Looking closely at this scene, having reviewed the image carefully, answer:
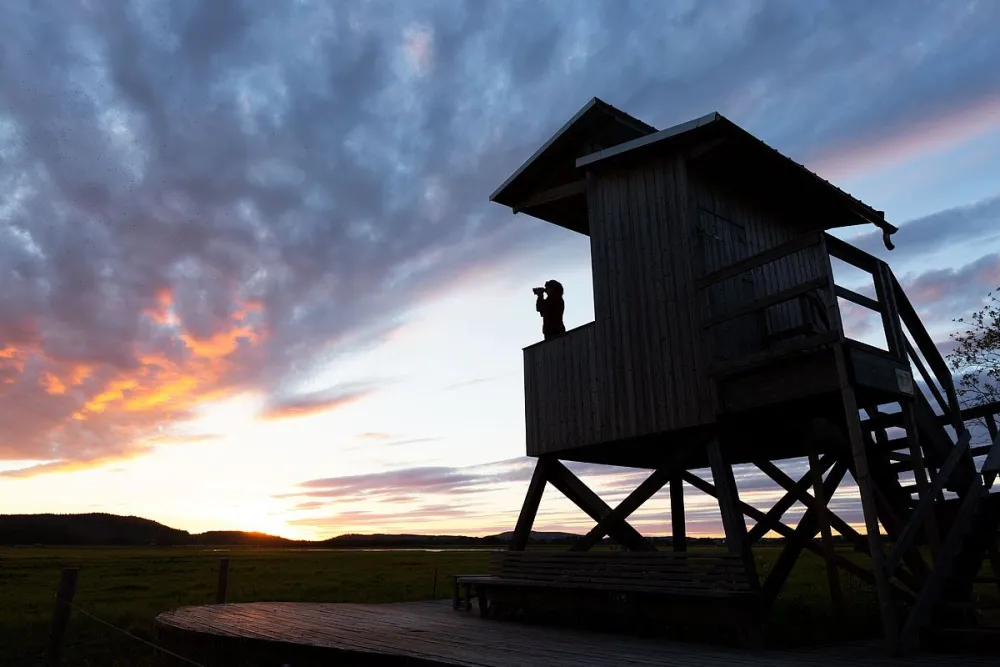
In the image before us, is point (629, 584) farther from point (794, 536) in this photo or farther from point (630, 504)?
point (794, 536)

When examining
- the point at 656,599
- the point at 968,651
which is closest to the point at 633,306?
the point at 656,599

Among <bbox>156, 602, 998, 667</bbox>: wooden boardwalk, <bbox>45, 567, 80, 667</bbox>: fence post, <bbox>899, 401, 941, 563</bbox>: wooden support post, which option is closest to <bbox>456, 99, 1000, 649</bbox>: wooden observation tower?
<bbox>899, 401, 941, 563</bbox>: wooden support post

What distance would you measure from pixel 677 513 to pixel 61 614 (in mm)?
10889

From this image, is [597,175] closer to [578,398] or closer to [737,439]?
[578,398]

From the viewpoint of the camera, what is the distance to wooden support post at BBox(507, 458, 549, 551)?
1370 centimetres

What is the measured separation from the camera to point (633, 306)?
1238cm

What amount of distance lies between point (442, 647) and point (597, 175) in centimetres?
897

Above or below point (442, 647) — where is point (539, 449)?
above

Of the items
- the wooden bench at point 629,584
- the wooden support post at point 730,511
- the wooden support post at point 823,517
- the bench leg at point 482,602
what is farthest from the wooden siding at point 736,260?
the bench leg at point 482,602

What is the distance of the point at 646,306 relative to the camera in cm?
1212

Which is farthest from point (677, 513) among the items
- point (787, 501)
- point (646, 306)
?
point (646, 306)

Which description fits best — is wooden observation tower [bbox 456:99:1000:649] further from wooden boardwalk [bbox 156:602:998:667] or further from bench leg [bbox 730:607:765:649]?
wooden boardwalk [bbox 156:602:998:667]

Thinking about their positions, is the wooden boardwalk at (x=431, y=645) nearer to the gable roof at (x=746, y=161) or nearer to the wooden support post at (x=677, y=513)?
the wooden support post at (x=677, y=513)

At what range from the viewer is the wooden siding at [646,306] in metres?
11.3
